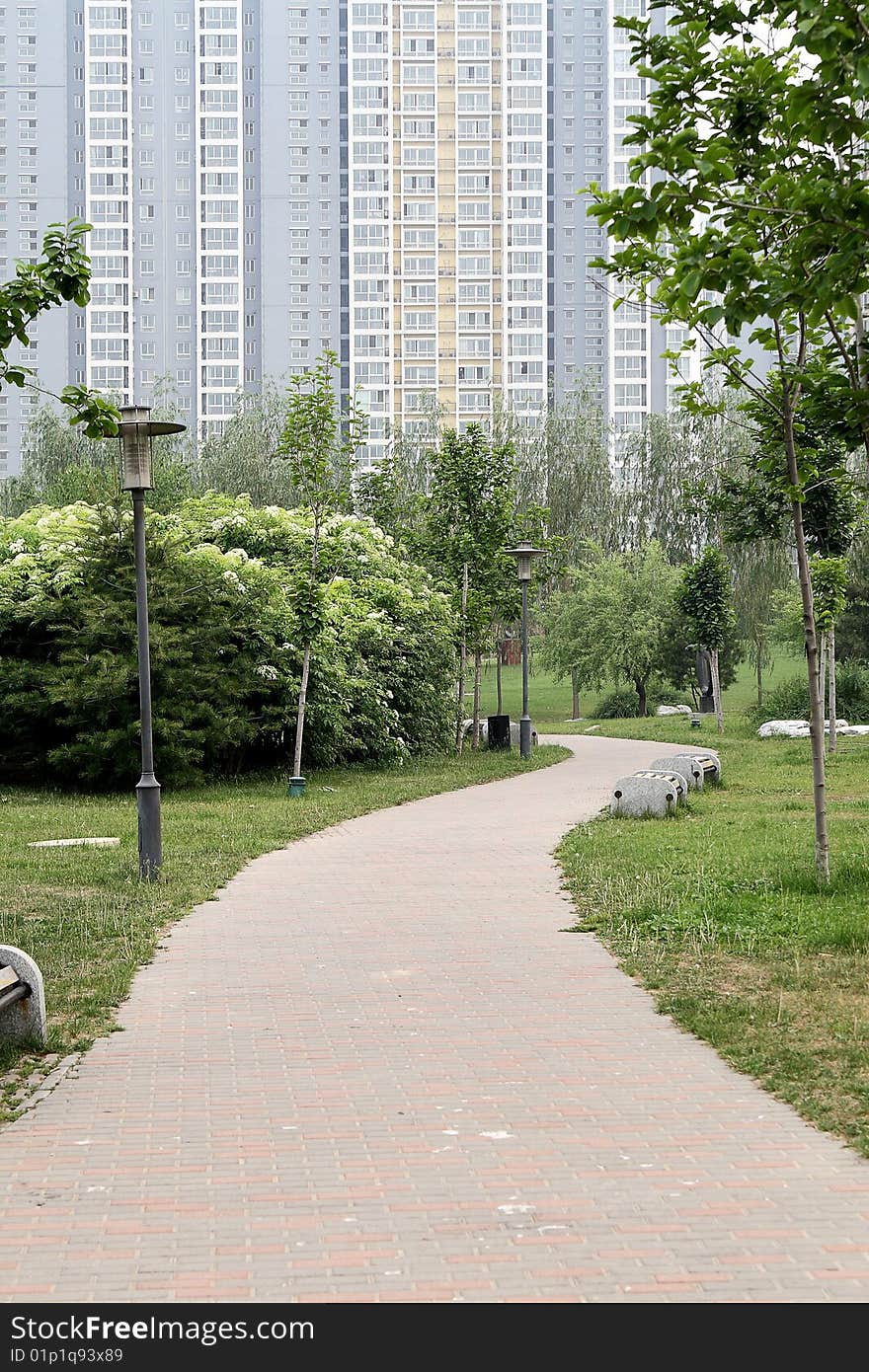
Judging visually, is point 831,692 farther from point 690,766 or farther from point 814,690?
point 814,690

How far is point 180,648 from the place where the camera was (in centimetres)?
2005

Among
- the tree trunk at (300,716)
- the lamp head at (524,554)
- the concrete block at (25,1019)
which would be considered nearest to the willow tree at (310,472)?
the tree trunk at (300,716)

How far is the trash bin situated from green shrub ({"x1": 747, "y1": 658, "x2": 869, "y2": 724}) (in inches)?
396

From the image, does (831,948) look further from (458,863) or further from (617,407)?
(617,407)

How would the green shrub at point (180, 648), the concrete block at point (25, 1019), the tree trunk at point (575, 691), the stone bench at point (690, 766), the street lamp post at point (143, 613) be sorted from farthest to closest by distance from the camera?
the tree trunk at point (575, 691) < the green shrub at point (180, 648) < the stone bench at point (690, 766) < the street lamp post at point (143, 613) < the concrete block at point (25, 1019)

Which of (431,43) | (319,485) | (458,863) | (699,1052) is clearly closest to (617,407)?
(431,43)

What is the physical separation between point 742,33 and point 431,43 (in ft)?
278

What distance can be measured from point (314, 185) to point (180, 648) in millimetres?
74848

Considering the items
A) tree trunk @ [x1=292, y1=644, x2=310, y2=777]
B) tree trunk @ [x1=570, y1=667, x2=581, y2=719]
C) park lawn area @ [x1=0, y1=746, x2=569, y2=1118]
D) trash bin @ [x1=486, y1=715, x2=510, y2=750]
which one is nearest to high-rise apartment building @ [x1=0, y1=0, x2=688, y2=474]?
tree trunk @ [x1=570, y1=667, x2=581, y2=719]

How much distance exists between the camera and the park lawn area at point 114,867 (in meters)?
7.59

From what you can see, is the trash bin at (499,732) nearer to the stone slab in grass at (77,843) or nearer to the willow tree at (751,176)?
the stone slab in grass at (77,843)

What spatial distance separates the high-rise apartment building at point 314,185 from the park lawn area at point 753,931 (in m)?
69.8

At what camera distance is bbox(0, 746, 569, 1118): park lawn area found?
24.9 ft
